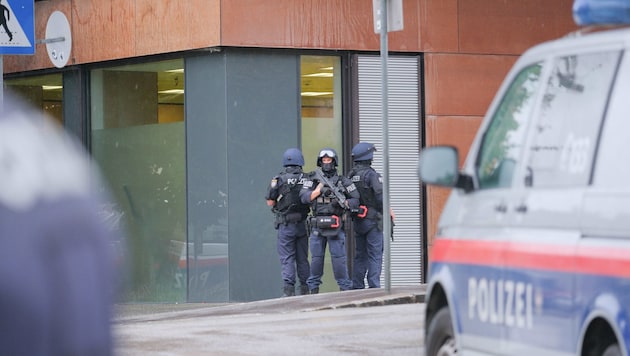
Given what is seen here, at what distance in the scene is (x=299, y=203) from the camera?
16.8 metres

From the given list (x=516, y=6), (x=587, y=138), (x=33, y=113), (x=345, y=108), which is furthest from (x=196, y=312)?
(x=33, y=113)

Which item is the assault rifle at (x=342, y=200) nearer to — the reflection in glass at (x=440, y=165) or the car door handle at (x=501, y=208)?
the reflection in glass at (x=440, y=165)

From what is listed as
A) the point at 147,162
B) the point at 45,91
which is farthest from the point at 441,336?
the point at 45,91

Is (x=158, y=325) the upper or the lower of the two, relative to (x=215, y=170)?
lower

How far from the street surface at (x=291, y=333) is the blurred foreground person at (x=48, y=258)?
283 inches

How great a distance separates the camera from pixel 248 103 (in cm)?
1828

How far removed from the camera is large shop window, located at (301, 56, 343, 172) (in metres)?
18.8

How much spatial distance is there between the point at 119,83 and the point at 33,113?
17970mm

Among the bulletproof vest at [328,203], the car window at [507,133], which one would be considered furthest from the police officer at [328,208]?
the car window at [507,133]

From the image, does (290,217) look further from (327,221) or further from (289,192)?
(327,221)

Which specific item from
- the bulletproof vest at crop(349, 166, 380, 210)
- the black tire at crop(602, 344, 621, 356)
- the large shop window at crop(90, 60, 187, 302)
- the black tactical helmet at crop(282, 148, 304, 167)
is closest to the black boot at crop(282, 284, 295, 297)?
the bulletproof vest at crop(349, 166, 380, 210)

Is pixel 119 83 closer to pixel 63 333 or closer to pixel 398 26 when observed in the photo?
pixel 398 26

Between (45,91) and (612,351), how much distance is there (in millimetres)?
17226

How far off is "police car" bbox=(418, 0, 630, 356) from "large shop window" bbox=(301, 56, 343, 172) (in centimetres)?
1247
